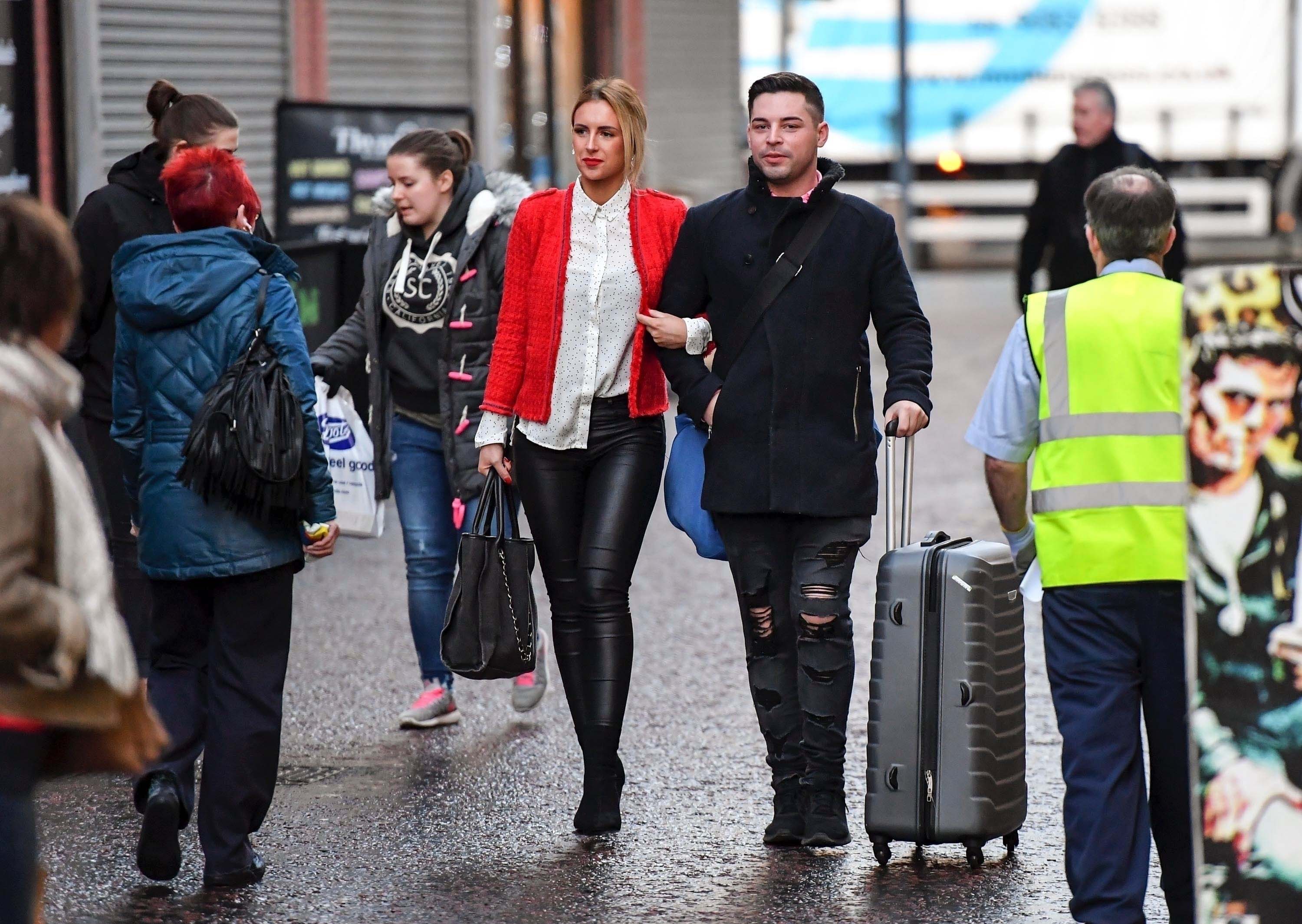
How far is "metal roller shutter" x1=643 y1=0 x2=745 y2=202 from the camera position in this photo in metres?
17.6

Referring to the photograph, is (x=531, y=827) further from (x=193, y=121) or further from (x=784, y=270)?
(x=193, y=121)

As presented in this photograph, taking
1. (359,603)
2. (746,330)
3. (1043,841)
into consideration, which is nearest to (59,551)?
(746,330)

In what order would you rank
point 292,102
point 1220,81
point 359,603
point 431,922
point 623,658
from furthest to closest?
point 1220,81
point 292,102
point 359,603
point 623,658
point 431,922

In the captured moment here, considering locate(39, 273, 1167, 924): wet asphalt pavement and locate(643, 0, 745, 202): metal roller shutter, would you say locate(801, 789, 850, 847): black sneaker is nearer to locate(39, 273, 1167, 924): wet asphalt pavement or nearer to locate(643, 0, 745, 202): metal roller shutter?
locate(39, 273, 1167, 924): wet asphalt pavement

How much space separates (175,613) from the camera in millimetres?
4922

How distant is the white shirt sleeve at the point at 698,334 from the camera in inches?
203

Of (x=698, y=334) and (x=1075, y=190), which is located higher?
(x=1075, y=190)

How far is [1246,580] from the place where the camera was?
3771 mm

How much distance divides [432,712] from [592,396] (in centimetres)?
166

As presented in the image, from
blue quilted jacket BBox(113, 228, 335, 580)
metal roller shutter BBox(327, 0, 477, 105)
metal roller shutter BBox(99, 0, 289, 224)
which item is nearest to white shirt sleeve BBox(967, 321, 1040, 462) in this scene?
blue quilted jacket BBox(113, 228, 335, 580)

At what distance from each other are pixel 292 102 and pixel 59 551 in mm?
7962

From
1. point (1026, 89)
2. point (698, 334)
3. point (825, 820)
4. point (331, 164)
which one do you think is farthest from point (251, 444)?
point (1026, 89)

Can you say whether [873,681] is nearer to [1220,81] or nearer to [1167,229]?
[1167,229]

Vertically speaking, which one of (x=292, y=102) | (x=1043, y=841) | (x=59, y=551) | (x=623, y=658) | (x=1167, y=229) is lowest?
(x=1043, y=841)
